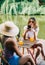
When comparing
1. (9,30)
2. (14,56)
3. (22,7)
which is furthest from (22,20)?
(14,56)

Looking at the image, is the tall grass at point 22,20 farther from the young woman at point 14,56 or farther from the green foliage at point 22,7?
the young woman at point 14,56

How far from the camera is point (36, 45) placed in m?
5.36

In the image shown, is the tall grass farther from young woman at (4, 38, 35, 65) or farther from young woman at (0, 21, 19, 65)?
young woman at (4, 38, 35, 65)

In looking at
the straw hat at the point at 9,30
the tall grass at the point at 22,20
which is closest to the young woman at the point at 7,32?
the straw hat at the point at 9,30

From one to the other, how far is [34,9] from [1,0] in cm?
71

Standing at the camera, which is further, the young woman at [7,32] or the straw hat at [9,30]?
the straw hat at [9,30]

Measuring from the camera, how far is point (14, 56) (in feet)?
13.9

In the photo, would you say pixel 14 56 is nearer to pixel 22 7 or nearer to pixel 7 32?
pixel 7 32

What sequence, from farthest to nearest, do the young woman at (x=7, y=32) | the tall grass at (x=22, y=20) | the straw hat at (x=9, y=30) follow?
1. the tall grass at (x=22, y=20)
2. the straw hat at (x=9, y=30)
3. the young woman at (x=7, y=32)

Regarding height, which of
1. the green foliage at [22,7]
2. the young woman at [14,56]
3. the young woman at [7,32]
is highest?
the green foliage at [22,7]

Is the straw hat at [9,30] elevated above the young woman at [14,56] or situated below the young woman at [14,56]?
above

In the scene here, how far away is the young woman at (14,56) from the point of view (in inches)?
156

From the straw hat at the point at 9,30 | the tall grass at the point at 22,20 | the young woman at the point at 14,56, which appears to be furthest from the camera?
the tall grass at the point at 22,20

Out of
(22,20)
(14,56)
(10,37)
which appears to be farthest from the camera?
(22,20)
